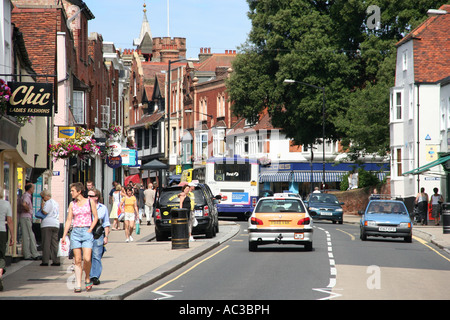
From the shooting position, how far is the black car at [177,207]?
90.7 ft

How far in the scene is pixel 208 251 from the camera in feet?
79.0

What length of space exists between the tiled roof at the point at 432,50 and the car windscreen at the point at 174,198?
22.4 meters

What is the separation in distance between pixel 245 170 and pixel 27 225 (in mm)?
26463

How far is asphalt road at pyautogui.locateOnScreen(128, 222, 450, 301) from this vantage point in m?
13.7

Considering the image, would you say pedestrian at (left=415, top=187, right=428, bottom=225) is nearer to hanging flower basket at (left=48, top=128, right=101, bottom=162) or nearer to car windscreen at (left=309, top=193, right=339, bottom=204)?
car windscreen at (left=309, top=193, right=339, bottom=204)

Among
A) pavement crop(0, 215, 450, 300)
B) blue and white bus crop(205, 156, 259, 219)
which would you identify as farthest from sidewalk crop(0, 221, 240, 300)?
blue and white bus crop(205, 156, 259, 219)

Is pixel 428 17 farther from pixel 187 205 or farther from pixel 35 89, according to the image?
pixel 35 89

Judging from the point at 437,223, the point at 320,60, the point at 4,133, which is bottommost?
the point at 437,223

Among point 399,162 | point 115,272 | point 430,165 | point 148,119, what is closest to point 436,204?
point 430,165

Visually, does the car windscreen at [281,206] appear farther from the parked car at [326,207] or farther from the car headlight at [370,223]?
the parked car at [326,207]

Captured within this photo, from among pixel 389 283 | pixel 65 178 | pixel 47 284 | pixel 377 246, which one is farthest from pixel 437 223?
pixel 47 284

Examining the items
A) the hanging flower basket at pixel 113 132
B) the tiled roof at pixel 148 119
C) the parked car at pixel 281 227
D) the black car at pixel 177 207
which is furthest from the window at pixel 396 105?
the tiled roof at pixel 148 119

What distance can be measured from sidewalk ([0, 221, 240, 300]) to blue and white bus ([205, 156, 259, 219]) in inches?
763

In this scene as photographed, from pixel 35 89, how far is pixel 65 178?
17552 mm
